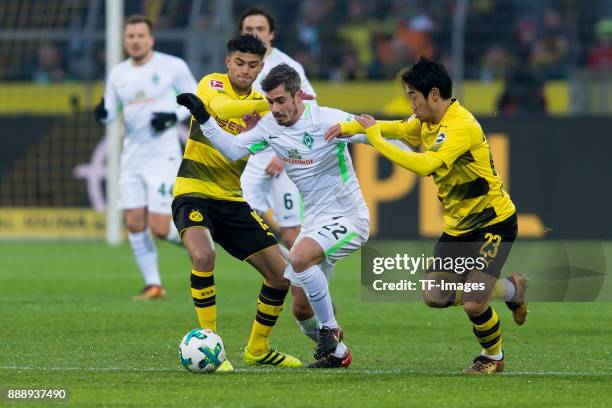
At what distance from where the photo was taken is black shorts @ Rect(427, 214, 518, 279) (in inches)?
308

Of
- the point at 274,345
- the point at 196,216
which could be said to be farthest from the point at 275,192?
the point at 196,216

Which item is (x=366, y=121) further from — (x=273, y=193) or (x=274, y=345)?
(x=273, y=193)

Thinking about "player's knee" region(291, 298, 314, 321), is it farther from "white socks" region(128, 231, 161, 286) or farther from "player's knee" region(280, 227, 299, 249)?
"white socks" region(128, 231, 161, 286)

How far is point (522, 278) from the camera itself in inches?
322

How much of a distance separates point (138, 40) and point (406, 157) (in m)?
5.38

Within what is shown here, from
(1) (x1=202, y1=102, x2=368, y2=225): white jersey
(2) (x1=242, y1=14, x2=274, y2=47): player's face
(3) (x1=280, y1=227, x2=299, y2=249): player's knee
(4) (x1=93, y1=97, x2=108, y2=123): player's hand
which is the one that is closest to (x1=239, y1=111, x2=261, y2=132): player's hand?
(1) (x1=202, y1=102, x2=368, y2=225): white jersey

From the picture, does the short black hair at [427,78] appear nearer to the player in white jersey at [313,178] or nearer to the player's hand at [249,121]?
the player in white jersey at [313,178]

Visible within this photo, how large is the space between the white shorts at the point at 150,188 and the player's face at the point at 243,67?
358 cm

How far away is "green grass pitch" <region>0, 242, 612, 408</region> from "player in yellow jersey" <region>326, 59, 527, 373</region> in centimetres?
41

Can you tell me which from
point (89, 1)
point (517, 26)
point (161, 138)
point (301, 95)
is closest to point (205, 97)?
point (301, 95)

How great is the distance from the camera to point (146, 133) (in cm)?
1232

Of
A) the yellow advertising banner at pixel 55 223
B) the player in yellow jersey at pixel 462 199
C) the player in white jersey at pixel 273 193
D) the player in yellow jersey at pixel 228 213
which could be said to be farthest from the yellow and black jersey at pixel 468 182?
the yellow advertising banner at pixel 55 223

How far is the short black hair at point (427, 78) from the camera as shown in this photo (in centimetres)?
764

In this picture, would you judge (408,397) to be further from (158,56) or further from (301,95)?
(158,56)
